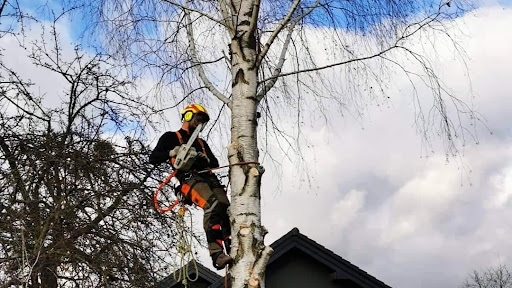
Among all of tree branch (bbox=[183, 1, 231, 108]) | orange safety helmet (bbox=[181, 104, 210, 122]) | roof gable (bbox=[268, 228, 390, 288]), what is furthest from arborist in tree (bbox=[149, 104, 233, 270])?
roof gable (bbox=[268, 228, 390, 288])

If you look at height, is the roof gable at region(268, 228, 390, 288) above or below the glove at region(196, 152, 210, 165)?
above

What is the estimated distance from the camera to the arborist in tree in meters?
5.25

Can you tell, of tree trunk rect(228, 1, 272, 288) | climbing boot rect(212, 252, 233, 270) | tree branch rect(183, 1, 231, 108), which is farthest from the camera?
tree branch rect(183, 1, 231, 108)

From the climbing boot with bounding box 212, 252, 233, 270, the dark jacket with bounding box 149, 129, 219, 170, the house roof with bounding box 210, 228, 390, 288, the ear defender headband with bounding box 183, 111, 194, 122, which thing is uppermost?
the house roof with bounding box 210, 228, 390, 288

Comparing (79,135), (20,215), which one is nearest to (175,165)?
(20,215)

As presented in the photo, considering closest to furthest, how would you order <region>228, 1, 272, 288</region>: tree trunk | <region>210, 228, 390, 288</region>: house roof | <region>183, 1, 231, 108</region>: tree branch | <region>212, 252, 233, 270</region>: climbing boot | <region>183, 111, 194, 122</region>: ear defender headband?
1. <region>228, 1, 272, 288</region>: tree trunk
2. <region>212, 252, 233, 270</region>: climbing boot
3. <region>183, 1, 231, 108</region>: tree branch
4. <region>183, 111, 194, 122</region>: ear defender headband
5. <region>210, 228, 390, 288</region>: house roof

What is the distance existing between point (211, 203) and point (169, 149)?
65cm

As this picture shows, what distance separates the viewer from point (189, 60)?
580 centimetres

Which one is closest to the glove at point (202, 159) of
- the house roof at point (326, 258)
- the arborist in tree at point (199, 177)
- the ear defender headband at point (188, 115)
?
the arborist in tree at point (199, 177)

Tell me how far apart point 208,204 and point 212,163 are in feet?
→ 2.36

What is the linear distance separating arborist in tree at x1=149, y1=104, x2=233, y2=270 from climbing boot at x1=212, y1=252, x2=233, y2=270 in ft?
0.07

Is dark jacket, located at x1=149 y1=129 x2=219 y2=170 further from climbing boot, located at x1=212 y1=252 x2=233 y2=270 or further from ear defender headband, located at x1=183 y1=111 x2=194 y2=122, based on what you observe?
climbing boot, located at x1=212 y1=252 x2=233 y2=270

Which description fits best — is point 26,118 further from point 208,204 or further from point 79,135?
point 208,204

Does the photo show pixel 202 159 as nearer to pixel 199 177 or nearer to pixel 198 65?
pixel 199 177
